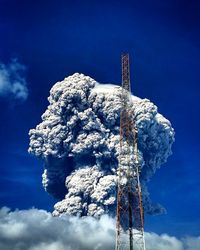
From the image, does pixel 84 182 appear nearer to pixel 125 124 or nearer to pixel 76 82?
pixel 76 82

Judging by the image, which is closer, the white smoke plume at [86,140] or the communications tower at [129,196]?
the communications tower at [129,196]

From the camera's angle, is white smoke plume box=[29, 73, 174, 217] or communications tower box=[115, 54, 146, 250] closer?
communications tower box=[115, 54, 146, 250]

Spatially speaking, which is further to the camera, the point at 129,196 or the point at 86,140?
the point at 86,140

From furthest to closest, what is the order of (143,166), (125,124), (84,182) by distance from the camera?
1. (143,166)
2. (84,182)
3. (125,124)

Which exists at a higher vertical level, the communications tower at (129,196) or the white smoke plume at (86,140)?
the white smoke plume at (86,140)

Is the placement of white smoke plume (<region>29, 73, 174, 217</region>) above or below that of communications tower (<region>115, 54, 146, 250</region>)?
above

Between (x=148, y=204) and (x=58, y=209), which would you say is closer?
(x=58, y=209)

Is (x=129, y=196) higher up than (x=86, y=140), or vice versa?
(x=86, y=140)

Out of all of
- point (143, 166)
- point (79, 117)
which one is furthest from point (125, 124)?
point (143, 166)
